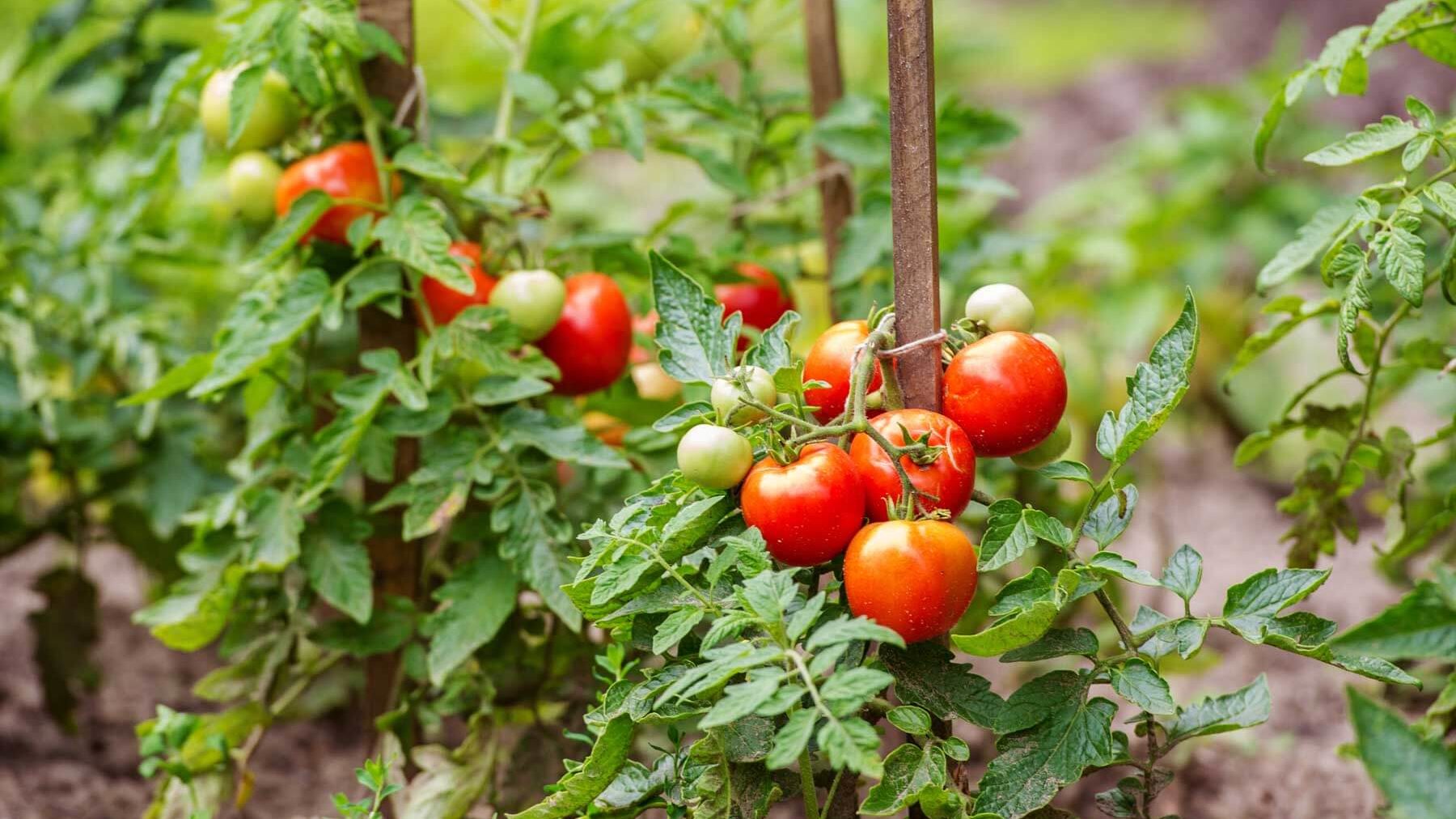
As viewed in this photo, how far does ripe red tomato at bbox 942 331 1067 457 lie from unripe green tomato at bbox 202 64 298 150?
2.68ft

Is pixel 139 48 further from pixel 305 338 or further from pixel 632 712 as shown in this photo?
pixel 632 712

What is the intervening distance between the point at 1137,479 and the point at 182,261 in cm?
170

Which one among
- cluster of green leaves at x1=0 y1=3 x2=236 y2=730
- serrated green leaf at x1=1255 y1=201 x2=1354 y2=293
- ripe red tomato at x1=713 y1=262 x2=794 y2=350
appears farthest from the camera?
cluster of green leaves at x1=0 y1=3 x2=236 y2=730

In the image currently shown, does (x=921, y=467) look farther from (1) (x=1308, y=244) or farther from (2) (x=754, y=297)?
(2) (x=754, y=297)

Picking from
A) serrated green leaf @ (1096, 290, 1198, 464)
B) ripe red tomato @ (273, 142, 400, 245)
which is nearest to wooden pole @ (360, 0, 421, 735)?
ripe red tomato @ (273, 142, 400, 245)

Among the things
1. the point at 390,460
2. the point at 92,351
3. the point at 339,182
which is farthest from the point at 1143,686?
the point at 92,351

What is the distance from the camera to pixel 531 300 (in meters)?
1.13

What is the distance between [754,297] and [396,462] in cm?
46

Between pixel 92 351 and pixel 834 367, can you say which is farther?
pixel 92 351

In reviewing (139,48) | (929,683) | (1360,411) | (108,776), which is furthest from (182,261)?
(1360,411)

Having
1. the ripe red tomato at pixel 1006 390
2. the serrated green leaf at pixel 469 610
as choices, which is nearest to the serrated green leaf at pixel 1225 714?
the ripe red tomato at pixel 1006 390

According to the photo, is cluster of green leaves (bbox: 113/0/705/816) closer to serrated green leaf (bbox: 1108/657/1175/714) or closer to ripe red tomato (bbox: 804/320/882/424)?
ripe red tomato (bbox: 804/320/882/424)

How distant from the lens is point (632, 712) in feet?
2.64

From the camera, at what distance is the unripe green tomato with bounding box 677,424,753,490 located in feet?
2.56
